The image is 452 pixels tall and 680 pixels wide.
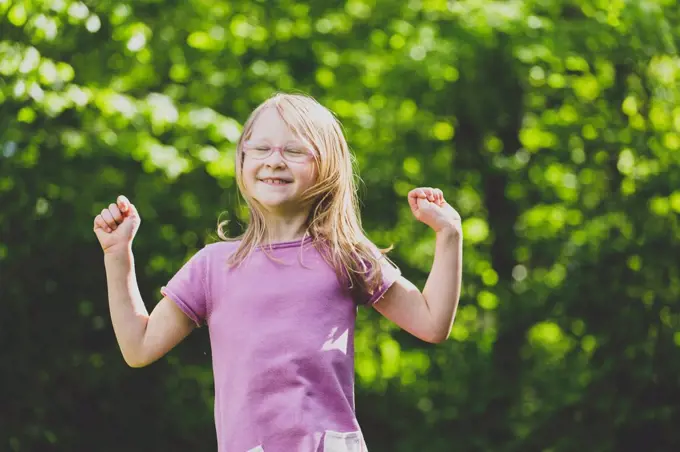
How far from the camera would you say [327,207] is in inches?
90.0

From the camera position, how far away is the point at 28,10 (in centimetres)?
480

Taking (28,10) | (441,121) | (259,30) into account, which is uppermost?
(28,10)

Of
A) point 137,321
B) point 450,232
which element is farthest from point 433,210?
point 137,321

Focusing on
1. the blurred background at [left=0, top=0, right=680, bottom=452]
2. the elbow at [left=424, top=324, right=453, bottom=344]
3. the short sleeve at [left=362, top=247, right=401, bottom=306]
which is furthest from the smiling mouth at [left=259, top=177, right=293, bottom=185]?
the blurred background at [left=0, top=0, right=680, bottom=452]

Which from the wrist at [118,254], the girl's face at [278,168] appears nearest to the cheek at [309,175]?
the girl's face at [278,168]

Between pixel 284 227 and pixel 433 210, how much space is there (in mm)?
306

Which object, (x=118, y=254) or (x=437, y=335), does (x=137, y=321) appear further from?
(x=437, y=335)

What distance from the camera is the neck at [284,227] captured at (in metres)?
2.25

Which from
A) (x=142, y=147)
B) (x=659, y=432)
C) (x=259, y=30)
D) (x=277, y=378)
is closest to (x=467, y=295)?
(x=659, y=432)

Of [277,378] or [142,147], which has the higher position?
[277,378]

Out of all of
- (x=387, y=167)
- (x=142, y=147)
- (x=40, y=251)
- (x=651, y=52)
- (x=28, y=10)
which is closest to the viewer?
(x=28, y=10)

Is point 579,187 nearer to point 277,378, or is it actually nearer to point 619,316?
point 619,316

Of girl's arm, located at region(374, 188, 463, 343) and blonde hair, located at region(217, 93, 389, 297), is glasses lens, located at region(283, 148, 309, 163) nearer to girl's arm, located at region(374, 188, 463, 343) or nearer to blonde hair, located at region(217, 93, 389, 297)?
blonde hair, located at region(217, 93, 389, 297)

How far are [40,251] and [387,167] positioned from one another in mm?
2124
